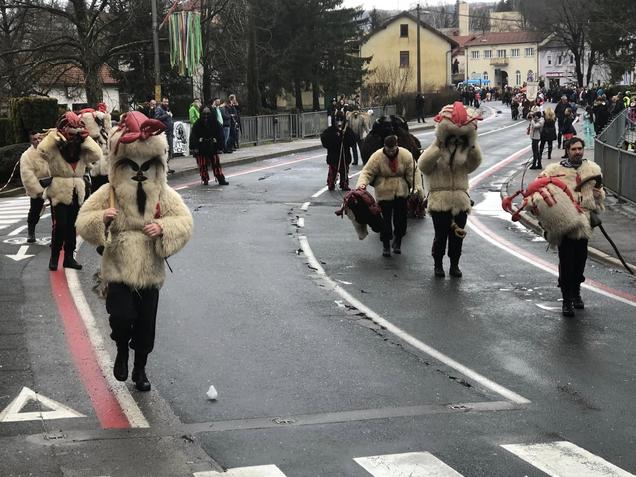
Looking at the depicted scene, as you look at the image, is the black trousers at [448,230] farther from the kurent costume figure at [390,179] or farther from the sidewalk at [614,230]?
the sidewalk at [614,230]

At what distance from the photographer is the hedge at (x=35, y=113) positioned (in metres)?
26.4

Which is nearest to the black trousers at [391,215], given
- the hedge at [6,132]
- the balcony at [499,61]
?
the hedge at [6,132]

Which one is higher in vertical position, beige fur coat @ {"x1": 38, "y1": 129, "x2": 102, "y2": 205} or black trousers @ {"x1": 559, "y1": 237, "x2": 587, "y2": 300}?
beige fur coat @ {"x1": 38, "y1": 129, "x2": 102, "y2": 205}

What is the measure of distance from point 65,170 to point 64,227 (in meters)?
0.74

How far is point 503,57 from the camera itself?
143500mm

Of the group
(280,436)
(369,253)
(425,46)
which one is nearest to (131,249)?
(280,436)

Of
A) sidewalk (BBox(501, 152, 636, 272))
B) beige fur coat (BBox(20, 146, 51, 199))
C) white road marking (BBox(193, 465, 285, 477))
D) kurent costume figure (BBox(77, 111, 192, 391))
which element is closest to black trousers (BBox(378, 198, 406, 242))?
sidewalk (BBox(501, 152, 636, 272))

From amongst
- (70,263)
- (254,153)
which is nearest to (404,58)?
(254,153)

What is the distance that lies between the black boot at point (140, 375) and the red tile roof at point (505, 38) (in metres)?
135

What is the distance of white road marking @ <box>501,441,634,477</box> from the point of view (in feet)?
19.3

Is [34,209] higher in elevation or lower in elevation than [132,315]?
higher

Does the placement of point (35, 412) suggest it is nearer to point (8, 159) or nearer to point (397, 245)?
point (397, 245)

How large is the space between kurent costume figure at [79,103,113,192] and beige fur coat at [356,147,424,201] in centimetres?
402

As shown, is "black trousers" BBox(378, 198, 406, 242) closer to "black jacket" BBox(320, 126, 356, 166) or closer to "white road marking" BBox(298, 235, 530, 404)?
"white road marking" BBox(298, 235, 530, 404)
